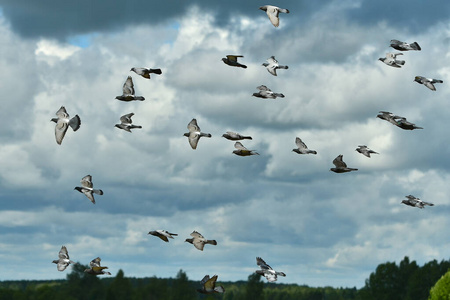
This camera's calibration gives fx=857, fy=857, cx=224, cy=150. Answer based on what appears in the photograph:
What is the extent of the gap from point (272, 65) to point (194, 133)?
10166 millimetres

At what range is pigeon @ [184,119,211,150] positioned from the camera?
54616 millimetres

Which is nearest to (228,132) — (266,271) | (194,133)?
(194,133)

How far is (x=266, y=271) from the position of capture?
178 feet

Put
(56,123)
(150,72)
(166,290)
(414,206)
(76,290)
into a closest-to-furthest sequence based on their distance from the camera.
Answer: (56,123) → (150,72) → (414,206) → (166,290) → (76,290)

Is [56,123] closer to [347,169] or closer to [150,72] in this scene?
[150,72]

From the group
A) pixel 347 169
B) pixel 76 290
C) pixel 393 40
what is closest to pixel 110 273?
pixel 347 169

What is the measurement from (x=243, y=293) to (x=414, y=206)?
141853 millimetres

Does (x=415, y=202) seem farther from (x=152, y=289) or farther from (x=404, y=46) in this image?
(x=152, y=289)

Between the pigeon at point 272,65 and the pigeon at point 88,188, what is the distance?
14951 mm

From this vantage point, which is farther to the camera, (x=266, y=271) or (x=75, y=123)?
(x=266, y=271)

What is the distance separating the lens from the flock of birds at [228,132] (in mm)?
49719

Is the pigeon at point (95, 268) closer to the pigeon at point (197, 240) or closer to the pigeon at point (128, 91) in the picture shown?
the pigeon at point (197, 240)

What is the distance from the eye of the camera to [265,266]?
55.7m

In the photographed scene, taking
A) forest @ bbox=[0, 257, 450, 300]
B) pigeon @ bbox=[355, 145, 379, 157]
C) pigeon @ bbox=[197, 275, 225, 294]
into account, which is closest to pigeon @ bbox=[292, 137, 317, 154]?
pigeon @ bbox=[355, 145, 379, 157]
